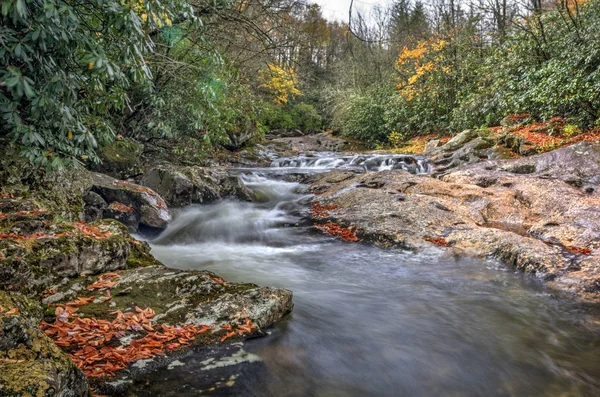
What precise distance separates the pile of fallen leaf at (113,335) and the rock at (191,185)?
5913mm

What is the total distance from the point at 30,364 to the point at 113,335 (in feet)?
2.62

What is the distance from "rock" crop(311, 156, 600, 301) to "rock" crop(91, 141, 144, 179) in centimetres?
496

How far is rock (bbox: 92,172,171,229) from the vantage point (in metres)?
6.82

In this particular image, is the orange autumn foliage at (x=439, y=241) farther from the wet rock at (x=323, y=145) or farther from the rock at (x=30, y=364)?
the wet rock at (x=323, y=145)

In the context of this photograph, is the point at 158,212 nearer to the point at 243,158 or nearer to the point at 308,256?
the point at 308,256

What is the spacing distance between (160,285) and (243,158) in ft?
41.7

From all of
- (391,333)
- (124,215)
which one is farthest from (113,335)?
(124,215)

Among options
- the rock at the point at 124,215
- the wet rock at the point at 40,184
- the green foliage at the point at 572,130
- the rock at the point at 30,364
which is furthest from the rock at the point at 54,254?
the green foliage at the point at 572,130

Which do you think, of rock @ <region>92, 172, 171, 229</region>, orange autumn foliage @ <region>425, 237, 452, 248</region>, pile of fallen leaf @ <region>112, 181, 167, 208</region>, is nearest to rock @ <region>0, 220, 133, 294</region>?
rock @ <region>92, 172, 171, 229</region>

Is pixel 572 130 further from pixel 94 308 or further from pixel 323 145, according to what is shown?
pixel 323 145

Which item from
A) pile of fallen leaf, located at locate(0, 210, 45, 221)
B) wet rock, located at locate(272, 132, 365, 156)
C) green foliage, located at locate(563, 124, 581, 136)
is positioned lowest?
pile of fallen leaf, located at locate(0, 210, 45, 221)

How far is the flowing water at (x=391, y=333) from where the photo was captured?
2.45 m

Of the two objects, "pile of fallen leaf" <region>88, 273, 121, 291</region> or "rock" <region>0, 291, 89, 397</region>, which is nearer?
"rock" <region>0, 291, 89, 397</region>

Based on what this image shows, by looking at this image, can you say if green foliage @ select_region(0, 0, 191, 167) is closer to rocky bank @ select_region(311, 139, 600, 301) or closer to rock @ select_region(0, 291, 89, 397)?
rock @ select_region(0, 291, 89, 397)
